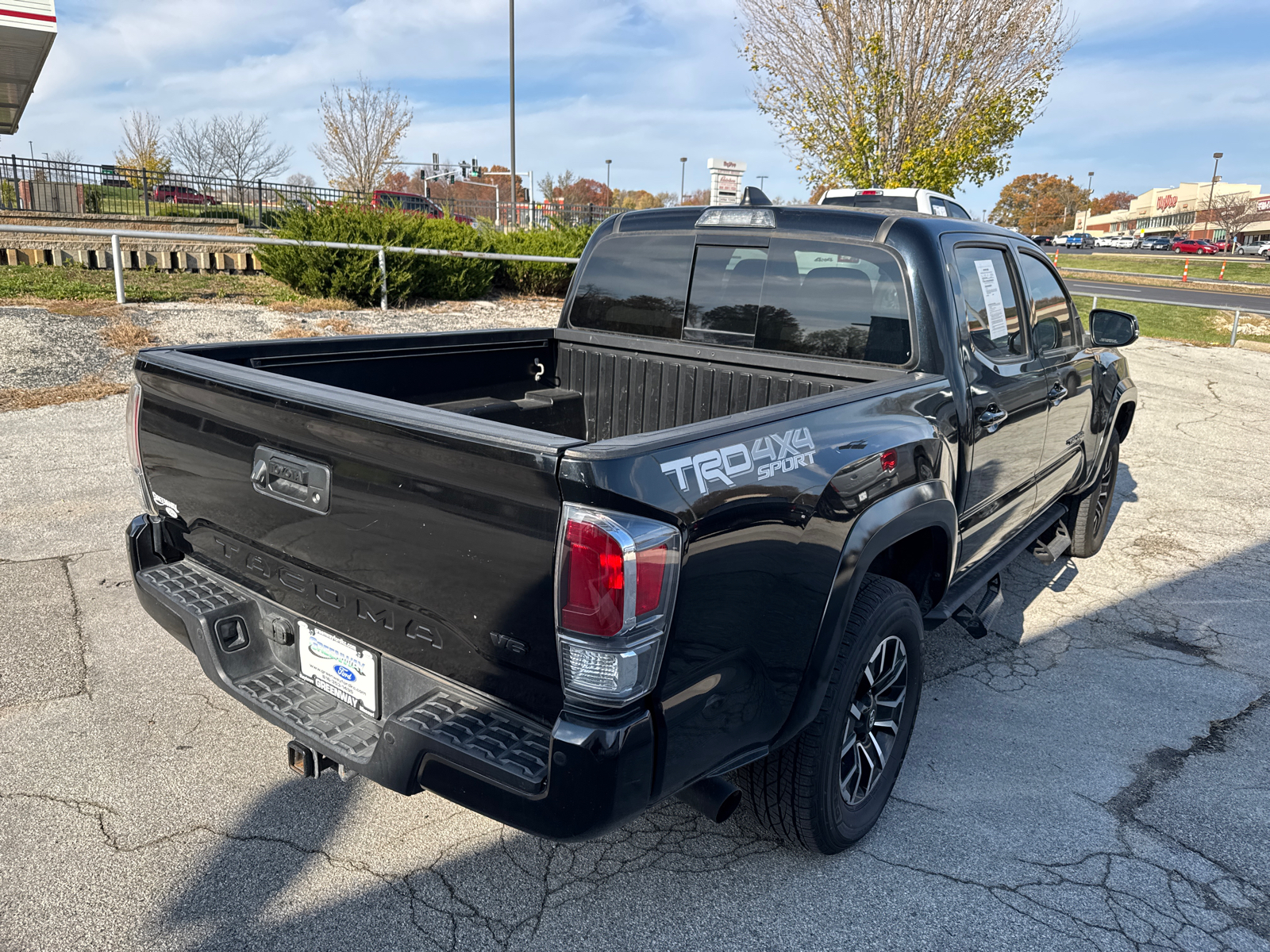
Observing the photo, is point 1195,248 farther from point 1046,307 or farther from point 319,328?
point 1046,307

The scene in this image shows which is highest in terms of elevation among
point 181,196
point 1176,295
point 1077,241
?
point 1077,241

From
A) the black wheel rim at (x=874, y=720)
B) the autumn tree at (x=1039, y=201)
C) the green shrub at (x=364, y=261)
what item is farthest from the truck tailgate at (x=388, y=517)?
the autumn tree at (x=1039, y=201)

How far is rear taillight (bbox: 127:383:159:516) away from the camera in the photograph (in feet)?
9.81

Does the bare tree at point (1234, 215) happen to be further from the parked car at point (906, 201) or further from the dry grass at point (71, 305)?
the dry grass at point (71, 305)

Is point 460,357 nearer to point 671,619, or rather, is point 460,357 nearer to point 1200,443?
point 671,619

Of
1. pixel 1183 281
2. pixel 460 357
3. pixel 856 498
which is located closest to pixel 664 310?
pixel 460 357

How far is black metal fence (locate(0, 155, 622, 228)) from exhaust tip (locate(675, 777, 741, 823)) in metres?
17.4

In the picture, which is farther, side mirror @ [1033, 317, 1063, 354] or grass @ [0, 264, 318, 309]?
grass @ [0, 264, 318, 309]

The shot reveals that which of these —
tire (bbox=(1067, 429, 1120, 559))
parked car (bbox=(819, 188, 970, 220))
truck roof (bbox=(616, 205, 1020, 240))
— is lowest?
tire (bbox=(1067, 429, 1120, 559))

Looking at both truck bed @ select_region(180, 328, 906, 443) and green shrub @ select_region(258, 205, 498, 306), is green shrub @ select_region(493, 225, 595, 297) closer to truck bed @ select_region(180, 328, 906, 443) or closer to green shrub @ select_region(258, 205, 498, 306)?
green shrub @ select_region(258, 205, 498, 306)

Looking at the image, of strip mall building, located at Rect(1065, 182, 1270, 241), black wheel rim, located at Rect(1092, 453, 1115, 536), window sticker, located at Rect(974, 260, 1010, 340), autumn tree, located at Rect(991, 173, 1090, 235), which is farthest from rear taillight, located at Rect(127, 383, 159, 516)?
strip mall building, located at Rect(1065, 182, 1270, 241)

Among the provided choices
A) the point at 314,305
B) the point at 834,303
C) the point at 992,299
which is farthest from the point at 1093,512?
the point at 314,305

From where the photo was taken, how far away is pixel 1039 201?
8600 cm

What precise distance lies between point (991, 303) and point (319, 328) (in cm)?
959
